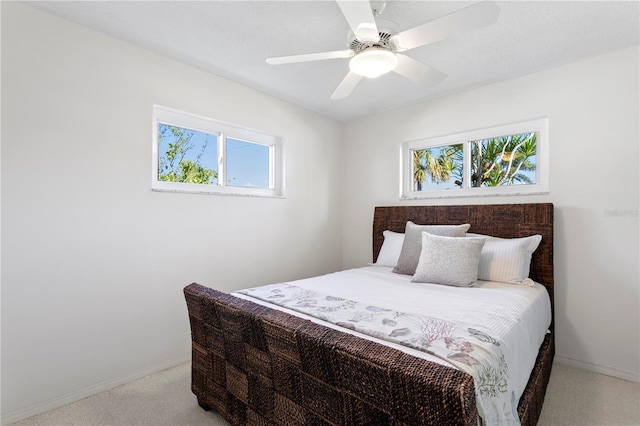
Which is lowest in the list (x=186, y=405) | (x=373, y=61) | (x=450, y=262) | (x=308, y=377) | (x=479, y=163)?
(x=186, y=405)

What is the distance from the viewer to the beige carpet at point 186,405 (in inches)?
71.1

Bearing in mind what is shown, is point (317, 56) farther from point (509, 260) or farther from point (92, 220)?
point (509, 260)

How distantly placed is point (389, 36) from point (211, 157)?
182 cm

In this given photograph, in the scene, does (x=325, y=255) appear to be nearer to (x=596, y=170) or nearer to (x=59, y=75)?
(x=596, y=170)

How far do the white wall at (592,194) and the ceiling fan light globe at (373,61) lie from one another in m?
1.62

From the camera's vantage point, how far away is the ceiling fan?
138 cm

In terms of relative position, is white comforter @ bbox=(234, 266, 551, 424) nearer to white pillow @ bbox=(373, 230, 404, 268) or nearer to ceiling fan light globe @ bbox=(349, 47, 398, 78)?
white pillow @ bbox=(373, 230, 404, 268)

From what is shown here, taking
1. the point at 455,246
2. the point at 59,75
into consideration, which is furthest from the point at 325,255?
the point at 59,75

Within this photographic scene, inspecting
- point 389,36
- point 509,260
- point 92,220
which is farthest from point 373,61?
point 92,220

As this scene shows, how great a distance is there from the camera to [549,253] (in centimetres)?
250

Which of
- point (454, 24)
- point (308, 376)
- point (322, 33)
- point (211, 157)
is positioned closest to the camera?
point (308, 376)

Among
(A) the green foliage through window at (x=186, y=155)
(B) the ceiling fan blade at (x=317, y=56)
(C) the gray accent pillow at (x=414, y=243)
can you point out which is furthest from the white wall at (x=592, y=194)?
(A) the green foliage through window at (x=186, y=155)

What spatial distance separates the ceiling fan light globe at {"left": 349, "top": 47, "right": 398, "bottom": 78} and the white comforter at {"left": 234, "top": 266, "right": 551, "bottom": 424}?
1.29 metres

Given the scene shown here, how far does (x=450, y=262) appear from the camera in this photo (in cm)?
226
